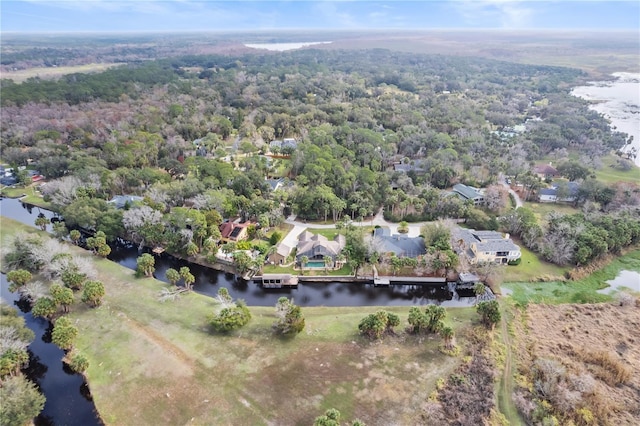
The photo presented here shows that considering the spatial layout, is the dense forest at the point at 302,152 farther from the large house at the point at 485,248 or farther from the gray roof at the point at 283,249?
the gray roof at the point at 283,249

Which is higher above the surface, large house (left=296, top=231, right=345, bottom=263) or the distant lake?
the distant lake

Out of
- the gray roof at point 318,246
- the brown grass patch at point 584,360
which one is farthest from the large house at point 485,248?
the gray roof at point 318,246

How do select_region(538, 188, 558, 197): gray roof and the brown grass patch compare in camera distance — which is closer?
the brown grass patch

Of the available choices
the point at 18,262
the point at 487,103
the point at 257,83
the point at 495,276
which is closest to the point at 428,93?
the point at 487,103

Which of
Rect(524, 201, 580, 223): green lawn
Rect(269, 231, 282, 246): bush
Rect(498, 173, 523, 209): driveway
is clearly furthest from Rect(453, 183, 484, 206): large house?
Rect(269, 231, 282, 246): bush

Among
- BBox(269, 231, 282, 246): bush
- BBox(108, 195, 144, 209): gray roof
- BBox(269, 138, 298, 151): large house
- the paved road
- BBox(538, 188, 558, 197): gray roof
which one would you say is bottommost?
the paved road

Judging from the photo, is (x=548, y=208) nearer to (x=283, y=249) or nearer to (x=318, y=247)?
(x=318, y=247)

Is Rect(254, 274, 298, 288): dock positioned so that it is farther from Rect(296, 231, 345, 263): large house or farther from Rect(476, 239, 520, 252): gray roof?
Rect(476, 239, 520, 252): gray roof
